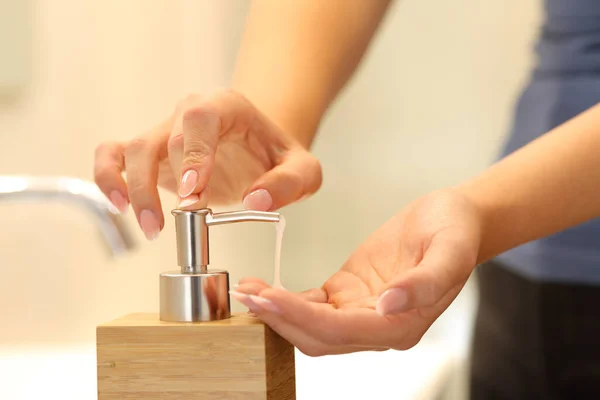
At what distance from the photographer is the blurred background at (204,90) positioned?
94 centimetres

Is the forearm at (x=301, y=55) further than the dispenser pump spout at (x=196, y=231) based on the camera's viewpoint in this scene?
Yes

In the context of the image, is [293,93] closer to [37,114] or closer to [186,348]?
[186,348]

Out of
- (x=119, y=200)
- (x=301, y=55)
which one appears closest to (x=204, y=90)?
(x=301, y=55)

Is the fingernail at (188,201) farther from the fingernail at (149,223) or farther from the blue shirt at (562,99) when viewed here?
the blue shirt at (562,99)

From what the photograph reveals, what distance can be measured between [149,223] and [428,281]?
0.64 ft

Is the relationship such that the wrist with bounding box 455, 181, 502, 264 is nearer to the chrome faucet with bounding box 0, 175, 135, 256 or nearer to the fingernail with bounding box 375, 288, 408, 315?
the fingernail with bounding box 375, 288, 408, 315

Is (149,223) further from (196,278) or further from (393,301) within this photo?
(393,301)

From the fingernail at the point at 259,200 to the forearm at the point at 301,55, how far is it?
0.12 metres

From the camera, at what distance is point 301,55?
594 mm

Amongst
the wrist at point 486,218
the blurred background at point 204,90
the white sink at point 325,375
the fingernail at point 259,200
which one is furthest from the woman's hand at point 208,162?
the blurred background at point 204,90

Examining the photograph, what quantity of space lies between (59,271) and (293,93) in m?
0.55

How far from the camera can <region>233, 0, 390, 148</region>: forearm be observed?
577 mm

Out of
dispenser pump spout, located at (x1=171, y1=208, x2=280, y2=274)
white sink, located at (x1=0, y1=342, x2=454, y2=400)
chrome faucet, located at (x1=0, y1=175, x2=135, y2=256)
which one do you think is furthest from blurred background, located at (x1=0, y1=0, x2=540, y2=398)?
dispenser pump spout, located at (x1=171, y1=208, x2=280, y2=274)

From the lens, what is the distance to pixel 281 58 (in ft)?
1.94
